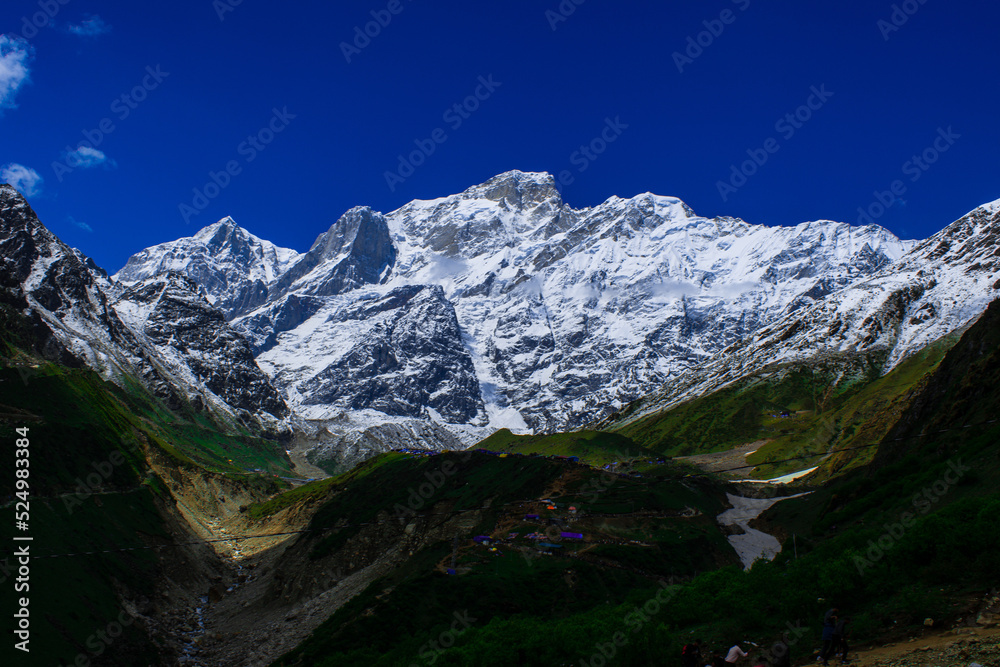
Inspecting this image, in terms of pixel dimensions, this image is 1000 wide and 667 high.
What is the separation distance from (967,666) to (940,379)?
7622 centimetres

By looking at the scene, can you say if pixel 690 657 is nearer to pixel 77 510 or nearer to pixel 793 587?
pixel 793 587

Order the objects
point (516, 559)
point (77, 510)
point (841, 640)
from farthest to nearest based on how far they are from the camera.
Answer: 1. point (77, 510)
2. point (516, 559)
3. point (841, 640)

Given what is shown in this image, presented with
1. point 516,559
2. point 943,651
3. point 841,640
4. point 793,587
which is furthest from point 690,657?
point 516,559

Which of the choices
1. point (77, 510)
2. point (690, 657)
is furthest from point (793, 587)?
point (77, 510)

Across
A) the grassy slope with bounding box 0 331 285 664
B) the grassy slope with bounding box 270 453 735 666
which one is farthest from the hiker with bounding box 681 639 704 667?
the grassy slope with bounding box 0 331 285 664

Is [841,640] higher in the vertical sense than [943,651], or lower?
higher

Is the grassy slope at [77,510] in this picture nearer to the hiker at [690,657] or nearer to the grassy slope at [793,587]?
the grassy slope at [793,587]

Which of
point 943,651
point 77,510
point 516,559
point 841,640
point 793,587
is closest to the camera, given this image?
point 943,651

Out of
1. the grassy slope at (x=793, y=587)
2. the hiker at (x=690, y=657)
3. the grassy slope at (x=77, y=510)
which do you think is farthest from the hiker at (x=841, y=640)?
the grassy slope at (x=77, y=510)

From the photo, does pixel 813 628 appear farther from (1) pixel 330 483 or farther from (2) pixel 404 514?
(1) pixel 330 483

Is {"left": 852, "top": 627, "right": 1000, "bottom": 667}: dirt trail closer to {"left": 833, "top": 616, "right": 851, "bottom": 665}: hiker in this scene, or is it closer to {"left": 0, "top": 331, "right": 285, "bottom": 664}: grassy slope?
{"left": 833, "top": 616, "right": 851, "bottom": 665}: hiker

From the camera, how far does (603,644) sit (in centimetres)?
3862

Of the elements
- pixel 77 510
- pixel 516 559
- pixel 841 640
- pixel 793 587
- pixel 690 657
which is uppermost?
pixel 77 510

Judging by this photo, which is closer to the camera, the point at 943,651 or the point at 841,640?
the point at 943,651
